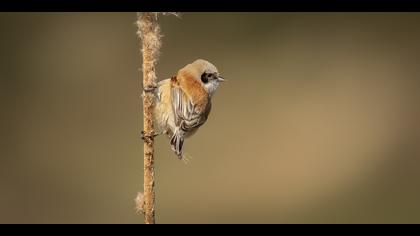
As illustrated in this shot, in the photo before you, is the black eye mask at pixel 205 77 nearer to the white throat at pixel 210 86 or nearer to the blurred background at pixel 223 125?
the white throat at pixel 210 86

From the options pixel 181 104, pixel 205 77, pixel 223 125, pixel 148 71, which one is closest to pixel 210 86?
pixel 205 77

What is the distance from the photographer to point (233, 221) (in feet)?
23.2

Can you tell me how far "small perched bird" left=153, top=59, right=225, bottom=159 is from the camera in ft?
10.6

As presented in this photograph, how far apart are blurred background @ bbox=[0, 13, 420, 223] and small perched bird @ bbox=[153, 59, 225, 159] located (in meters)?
3.88

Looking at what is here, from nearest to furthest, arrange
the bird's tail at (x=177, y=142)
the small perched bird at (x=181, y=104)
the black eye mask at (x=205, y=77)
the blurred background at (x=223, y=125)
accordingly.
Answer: the bird's tail at (x=177, y=142), the small perched bird at (x=181, y=104), the black eye mask at (x=205, y=77), the blurred background at (x=223, y=125)

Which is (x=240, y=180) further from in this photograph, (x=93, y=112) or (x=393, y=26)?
(x=393, y=26)

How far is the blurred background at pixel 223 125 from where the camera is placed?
7.57m

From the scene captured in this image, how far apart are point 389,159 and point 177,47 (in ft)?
9.55

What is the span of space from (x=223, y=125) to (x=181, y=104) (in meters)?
4.80

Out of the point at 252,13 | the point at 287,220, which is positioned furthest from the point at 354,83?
the point at 287,220

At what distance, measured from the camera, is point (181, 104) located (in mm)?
3291

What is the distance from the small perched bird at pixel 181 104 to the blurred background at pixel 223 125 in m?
3.88

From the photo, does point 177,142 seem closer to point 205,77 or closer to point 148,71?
point 205,77

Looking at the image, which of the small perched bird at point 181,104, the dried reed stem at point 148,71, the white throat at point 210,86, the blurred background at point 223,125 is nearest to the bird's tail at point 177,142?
the small perched bird at point 181,104
